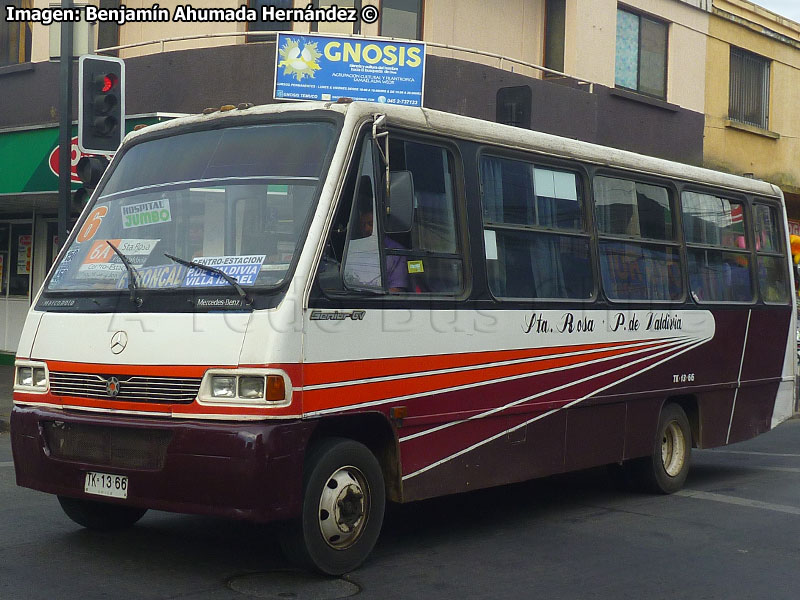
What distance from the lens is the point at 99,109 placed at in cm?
1186

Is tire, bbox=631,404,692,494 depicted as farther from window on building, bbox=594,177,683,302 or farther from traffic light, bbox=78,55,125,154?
traffic light, bbox=78,55,125,154

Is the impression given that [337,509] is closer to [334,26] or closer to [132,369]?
[132,369]

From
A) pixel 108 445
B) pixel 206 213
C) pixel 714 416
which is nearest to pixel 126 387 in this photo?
pixel 108 445

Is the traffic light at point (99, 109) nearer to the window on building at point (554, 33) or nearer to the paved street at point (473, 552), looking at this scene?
the paved street at point (473, 552)

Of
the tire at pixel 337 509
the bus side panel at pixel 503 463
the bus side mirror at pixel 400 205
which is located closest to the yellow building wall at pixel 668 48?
the bus side panel at pixel 503 463

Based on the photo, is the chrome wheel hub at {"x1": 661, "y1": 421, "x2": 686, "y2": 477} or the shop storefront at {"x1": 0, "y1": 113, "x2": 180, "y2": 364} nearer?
the chrome wheel hub at {"x1": 661, "y1": 421, "x2": 686, "y2": 477}

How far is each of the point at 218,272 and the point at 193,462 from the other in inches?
41.4

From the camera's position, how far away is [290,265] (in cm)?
592

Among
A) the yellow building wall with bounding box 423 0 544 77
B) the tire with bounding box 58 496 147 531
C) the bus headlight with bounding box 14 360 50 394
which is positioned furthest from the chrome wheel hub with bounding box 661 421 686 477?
the yellow building wall with bounding box 423 0 544 77

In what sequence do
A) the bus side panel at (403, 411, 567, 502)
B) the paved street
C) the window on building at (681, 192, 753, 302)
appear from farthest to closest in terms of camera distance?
1. the window on building at (681, 192, 753, 302)
2. the bus side panel at (403, 411, 567, 502)
3. the paved street

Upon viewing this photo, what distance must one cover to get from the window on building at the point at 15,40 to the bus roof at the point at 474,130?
41.4 ft

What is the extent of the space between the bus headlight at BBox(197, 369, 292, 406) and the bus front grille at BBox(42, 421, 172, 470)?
1.10 feet

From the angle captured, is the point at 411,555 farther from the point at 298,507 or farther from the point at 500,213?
the point at 500,213

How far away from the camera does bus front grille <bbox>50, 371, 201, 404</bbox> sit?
584cm
